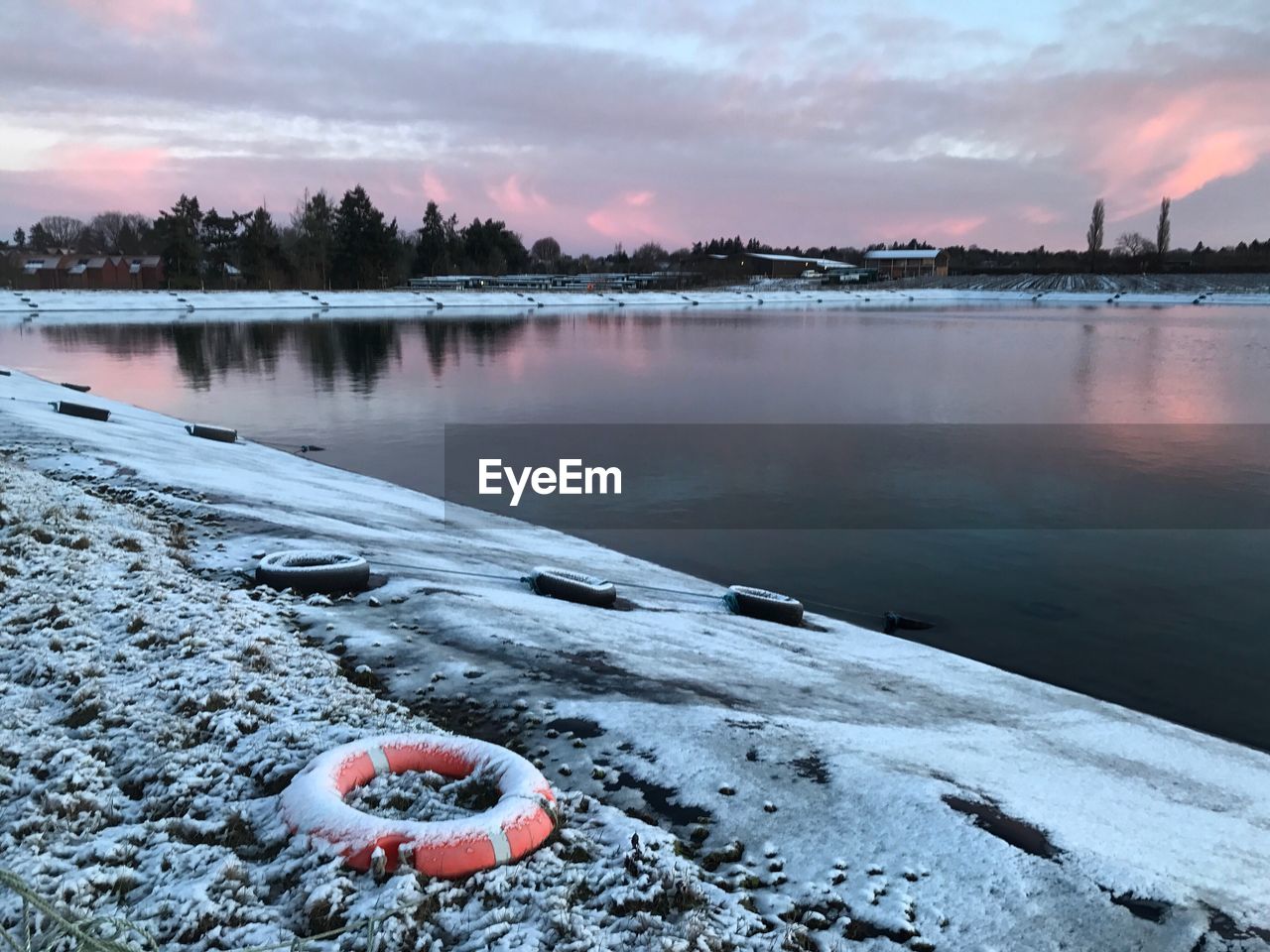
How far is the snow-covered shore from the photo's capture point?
75.3m

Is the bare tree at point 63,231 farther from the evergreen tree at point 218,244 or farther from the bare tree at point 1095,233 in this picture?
the bare tree at point 1095,233

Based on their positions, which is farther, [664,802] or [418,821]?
[664,802]

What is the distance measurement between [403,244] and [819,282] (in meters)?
66.5

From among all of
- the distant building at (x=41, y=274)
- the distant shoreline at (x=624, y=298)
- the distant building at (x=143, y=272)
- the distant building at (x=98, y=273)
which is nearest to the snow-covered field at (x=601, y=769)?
the distant shoreline at (x=624, y=298)

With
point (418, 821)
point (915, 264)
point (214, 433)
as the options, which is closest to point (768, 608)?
point (418, 821)

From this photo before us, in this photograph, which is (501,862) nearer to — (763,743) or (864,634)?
(763,743)

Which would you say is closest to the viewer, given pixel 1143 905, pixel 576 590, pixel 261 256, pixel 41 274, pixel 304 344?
pixel 1143 905

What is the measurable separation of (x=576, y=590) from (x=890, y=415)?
17.7 m

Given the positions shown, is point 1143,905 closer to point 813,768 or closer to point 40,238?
point 813,768

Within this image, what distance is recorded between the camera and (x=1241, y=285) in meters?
121

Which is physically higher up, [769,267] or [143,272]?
[769,267]

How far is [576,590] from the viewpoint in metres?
10.2

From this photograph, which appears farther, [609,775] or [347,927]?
[609,775]

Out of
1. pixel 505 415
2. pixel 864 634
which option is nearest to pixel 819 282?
pixel 505 415
